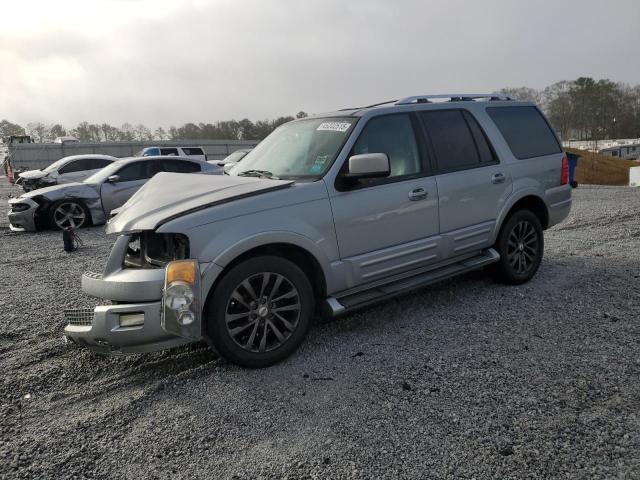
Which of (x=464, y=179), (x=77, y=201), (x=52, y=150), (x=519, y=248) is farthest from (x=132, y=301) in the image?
(x=52, y=150)

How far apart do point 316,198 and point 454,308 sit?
1.90 meters

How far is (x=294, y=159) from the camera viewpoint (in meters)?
4.30

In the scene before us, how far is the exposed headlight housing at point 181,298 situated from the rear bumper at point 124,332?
0.12 metres

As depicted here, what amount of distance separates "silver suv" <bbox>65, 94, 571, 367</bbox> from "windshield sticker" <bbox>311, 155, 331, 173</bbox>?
16mm

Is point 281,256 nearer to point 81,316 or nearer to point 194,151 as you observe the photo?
point 81,316

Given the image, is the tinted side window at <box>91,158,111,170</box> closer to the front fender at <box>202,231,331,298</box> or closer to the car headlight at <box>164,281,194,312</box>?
the front fender at <box>202,231,331,298</box>

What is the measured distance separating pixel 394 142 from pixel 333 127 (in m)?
0.56

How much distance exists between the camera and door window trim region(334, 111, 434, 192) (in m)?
3.88

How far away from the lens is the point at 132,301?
322 cm

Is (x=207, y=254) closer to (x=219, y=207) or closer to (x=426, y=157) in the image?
(x=219, y=207)

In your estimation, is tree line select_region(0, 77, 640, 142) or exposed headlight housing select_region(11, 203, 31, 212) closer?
exposed headlight housing select_region(11, 203, 31, 212)

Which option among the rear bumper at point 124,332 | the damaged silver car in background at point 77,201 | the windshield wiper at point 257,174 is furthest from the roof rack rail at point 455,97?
the damaged silver car in background at point 77,201

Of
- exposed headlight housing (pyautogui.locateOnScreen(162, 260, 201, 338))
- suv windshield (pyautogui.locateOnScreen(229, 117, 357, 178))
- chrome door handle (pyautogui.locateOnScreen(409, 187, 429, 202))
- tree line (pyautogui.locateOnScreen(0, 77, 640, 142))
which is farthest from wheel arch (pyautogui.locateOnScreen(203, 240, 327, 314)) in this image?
tree line (pyautogui.locateOnScreen(0, 77, 640, 142))

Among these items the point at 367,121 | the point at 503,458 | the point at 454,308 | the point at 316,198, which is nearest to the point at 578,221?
the point at 454,308
